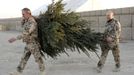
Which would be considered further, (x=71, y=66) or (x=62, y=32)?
(x=71, y=66)

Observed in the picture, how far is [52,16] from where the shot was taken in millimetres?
9680

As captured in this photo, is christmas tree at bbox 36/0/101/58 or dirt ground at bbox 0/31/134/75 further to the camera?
dirt ground at bbox 0/31/134/75

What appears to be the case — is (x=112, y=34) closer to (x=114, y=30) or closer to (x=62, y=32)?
(x=114, y=30)

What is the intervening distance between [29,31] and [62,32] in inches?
38.7

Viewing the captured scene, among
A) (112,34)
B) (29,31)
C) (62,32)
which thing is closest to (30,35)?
(29,31)

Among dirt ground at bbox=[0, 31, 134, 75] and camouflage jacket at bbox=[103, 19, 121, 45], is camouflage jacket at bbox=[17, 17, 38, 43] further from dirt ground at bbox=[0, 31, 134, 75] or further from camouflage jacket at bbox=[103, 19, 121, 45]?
camouflage jacket at bbox=[103, 19, 121, 45]

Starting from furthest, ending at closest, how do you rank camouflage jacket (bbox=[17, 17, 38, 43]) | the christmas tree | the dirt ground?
the dirt ground < the christmas tree < camouflage jacket (bbox=[17, 17, 38, 43])

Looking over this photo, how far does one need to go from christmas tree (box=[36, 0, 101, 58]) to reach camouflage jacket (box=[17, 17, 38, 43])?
0.36 m

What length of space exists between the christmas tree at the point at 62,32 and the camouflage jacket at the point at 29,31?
14.2 inches

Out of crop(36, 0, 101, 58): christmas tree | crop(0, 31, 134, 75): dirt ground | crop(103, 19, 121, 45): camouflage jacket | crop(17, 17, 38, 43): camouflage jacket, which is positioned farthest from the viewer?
crop(0, 31, 134, 75): dirt ground

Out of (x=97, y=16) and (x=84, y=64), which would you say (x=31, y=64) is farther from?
(x=97, y=16)

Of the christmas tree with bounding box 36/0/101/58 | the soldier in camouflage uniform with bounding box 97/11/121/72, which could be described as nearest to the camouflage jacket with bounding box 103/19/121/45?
the soldier in camouflage uniform with bounding box 97/11/121/72

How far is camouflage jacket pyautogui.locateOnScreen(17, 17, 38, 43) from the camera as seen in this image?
9094 mm

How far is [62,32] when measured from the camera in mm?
9711
